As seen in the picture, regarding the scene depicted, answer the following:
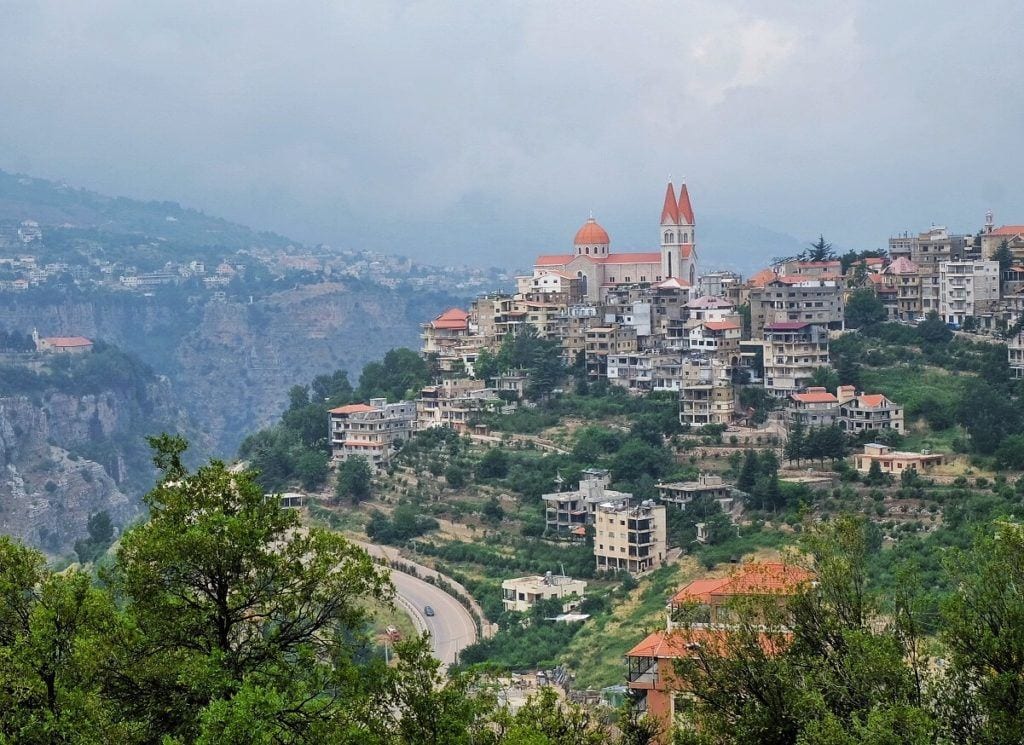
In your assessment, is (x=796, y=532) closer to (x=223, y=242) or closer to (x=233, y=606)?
(x=233, y=606)

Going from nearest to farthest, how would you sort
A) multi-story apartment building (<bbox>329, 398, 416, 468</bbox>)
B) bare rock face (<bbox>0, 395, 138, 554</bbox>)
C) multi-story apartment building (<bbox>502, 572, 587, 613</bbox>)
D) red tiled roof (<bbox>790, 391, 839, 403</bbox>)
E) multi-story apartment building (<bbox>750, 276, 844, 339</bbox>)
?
multi-story apartment building (<bbox>502, 572, 587, 613</bbox>) → red tiled roof (<bbox>790, 391, 839, 403</bbox>) → multi-story apartment building (<bbox>750, 276, 844, 339</bbox>) → multi-story apartment building (<bbox>329, 398, 416, 468</bbox>) → bare rock face (<bbox>0, 395, 138, 554</bbox>)

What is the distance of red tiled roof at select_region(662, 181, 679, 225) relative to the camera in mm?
45188

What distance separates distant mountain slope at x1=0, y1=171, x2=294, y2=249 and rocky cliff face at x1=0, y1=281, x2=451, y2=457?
28.1 m

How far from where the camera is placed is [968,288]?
129 ft

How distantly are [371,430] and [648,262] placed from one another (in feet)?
32.9

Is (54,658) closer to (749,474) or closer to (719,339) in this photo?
(749,474)

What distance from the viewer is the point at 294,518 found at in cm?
1137

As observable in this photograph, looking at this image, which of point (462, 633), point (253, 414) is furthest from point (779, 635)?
point (253, 414)

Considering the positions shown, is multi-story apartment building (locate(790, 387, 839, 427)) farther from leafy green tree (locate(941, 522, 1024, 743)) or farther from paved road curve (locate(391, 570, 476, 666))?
leafy green tree (locate(941, 522, 1024, 743))

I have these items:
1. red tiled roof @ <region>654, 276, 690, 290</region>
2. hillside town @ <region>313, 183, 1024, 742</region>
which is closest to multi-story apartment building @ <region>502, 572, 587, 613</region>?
hillside town @ <region>313, 183, 1024, 742</region>

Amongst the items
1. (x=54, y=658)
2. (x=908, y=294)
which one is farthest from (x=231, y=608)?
(x=908, y=294)

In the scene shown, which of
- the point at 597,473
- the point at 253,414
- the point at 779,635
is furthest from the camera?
the point at 253,414

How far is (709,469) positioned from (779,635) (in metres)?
22.5

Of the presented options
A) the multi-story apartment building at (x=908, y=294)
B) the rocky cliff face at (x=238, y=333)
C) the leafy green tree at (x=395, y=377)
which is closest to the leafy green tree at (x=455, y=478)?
the leafy green tree at (x=395, y=377)
